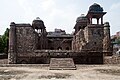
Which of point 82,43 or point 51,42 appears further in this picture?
point 51,42

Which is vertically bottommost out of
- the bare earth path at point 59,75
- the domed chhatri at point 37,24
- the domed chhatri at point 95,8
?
the bare earth path at point 59,75

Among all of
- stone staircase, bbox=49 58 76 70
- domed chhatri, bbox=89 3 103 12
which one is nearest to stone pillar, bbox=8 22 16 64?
stone staircase, bbox=49 58 76 70

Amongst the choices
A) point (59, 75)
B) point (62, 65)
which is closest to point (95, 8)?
point (62, 65)

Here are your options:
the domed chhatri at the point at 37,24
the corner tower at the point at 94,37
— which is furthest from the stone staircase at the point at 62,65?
the domed chhatri at the point at 37,24

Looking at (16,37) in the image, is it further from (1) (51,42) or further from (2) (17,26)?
(1) (51,42)

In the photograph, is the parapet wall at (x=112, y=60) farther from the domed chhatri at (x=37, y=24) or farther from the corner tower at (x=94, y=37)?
the domed chhatri at (x=37, y=24)

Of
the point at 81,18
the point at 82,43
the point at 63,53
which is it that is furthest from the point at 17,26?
the point at 81,18

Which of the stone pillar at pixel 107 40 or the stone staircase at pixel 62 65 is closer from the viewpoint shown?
the stone staircase at pixel 62 65

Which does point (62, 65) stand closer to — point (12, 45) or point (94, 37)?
point (12, 45)

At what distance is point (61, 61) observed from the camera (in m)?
23.2

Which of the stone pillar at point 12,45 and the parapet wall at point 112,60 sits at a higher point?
the stone pillar at point 12,45

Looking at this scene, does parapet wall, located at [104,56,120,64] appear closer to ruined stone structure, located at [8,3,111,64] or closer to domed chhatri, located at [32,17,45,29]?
ruined stone structure, located at [8,3,111,64]

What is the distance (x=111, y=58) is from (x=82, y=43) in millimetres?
6234

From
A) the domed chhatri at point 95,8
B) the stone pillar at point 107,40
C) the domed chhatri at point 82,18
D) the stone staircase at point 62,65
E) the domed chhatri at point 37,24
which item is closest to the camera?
the stone staircase at point 62,65
